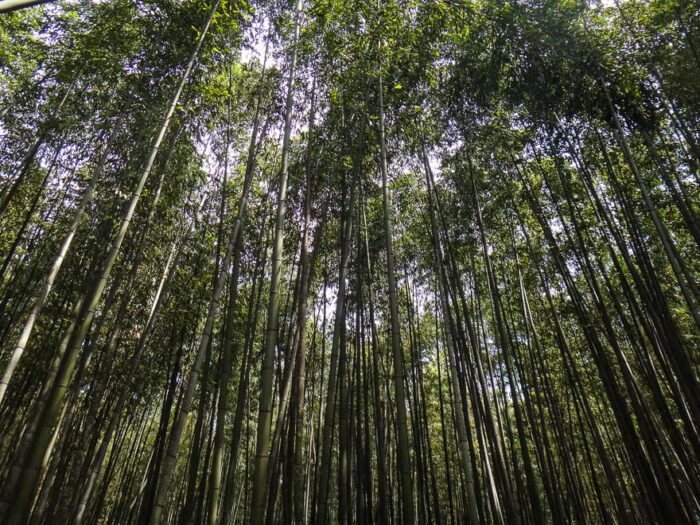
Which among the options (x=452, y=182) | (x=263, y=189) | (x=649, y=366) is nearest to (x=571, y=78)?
(x=452, y=182)

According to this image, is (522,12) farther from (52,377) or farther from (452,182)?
(52,377)

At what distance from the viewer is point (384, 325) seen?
8000mm

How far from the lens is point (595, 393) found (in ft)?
22.6

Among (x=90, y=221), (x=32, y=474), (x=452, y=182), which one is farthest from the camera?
(x=452, y=182)

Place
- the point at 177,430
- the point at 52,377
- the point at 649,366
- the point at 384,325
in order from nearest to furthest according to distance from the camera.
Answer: the point at 177,430 < the point at 52,377 < the point at 649,366 < the point at 384,325

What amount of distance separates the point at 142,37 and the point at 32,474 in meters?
4.50

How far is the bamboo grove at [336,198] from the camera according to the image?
336 cm

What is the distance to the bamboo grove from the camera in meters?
3.36

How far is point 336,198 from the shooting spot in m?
4.98

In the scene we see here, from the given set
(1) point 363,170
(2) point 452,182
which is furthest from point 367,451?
(2) point 452,182

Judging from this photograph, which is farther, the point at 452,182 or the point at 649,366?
the point at 452,182

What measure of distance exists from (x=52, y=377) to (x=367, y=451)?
3.29 meters

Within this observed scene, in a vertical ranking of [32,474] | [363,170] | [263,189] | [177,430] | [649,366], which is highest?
[263,189]

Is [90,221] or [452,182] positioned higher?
[452,182]
